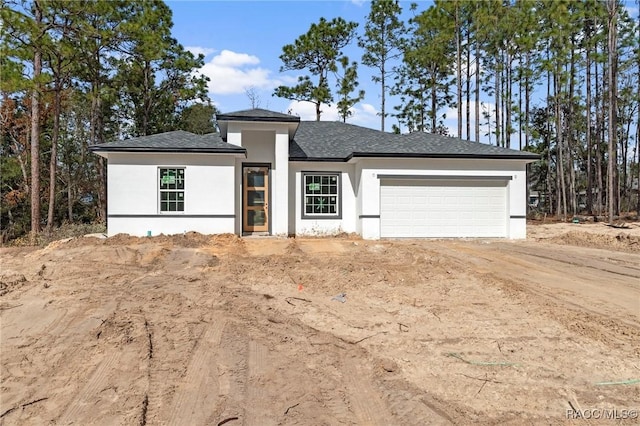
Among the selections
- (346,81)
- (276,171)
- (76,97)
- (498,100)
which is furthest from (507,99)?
(76,97)

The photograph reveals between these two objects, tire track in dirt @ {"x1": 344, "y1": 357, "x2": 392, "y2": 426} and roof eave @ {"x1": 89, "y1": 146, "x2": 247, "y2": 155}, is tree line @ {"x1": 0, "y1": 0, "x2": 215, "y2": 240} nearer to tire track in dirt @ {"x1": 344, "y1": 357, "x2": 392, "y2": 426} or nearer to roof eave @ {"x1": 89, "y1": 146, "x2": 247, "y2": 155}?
roof eave @ {"x1": 89, "y1": 146, "x2": 247, "y2": 155}

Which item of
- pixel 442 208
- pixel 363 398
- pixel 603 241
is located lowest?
pixel 363 398

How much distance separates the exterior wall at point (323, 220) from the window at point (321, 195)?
15 cm

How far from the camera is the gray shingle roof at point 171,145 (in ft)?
41.4

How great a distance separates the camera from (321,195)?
48.0ft

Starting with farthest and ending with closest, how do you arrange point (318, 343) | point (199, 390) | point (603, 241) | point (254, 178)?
point (254, 178), point (603, 241), point (318, 343), point (199, 390)

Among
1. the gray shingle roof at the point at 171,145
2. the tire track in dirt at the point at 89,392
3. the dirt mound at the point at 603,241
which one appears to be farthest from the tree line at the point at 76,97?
the dirt mound at the point at 603,241

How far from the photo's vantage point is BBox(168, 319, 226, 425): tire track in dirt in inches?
119

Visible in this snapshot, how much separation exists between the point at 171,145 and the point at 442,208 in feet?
31.0

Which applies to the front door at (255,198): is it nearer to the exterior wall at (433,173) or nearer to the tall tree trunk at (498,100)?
the exterior wall at (433,173)

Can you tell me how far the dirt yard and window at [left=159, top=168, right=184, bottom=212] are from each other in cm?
448

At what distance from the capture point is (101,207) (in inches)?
969

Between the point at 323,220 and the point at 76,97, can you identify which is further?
the point at 76,97

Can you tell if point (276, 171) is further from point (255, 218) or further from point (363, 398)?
point (363, 398)
